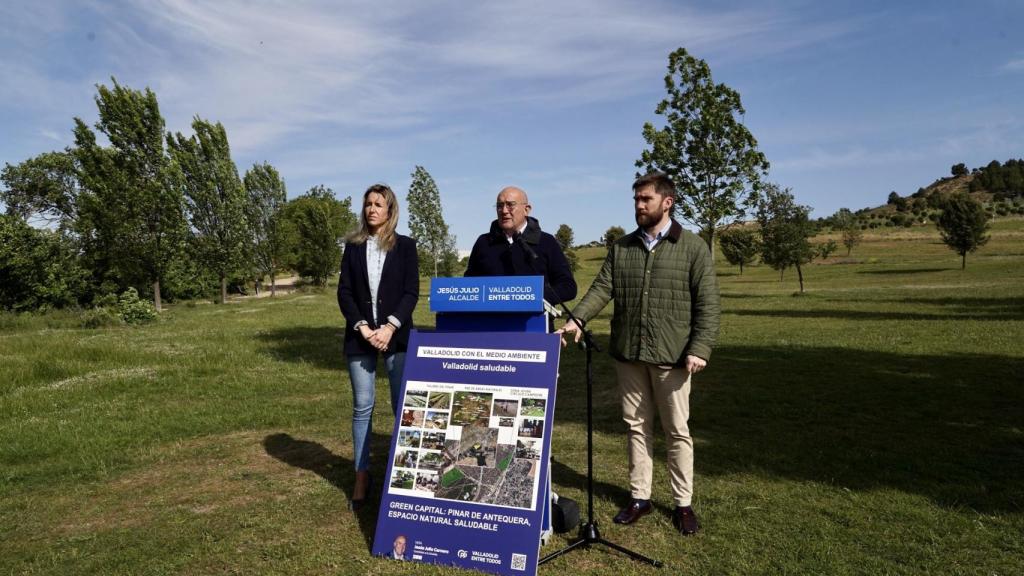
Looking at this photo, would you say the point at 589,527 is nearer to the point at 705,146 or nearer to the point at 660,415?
the point at 660,415

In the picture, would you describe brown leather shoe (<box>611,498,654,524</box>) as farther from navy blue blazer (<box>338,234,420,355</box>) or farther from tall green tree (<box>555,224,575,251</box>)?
tall green tree (<box>555,224,575,251</box>)

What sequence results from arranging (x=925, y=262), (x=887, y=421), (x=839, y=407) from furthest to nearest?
(x=925, y=262), (x=839, y=407), (x=887, y=421)

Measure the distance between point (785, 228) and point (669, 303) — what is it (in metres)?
33.9

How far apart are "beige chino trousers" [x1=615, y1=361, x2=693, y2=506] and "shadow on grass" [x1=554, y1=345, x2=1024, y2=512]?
760 mm

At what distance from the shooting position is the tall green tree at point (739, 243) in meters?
37.0

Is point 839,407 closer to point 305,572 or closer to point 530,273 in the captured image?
point 530,273

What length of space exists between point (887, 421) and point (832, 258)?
71.2 m

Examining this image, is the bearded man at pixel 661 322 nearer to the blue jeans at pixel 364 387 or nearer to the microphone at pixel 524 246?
the microphone at pixel 524 246

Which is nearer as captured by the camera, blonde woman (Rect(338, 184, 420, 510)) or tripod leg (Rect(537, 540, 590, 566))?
tripod leg (Rect(537, 540, 590, 566))

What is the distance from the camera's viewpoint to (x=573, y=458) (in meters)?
6.55

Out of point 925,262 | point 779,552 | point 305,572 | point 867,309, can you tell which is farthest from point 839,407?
point 925,262

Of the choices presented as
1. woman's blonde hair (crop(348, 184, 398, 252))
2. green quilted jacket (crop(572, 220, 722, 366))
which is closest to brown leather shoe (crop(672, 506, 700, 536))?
green quilted jacket (crop(572, 220, 722, 366))

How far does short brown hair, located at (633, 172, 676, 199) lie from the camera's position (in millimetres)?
4465

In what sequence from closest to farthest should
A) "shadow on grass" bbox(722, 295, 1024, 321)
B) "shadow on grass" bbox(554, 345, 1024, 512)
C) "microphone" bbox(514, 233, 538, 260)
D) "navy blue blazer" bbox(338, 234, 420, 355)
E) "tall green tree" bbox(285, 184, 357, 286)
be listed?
"microphone" bbox(514, 233, 538, 260), "navy blue blazer" bbox(338, 234, 420, 355), "shadow on grass" bbox(554, 345, 1024, 512), "shadow on grass" bbox(722, 295, 1024, 321), "tall green tree" bbox(285, 184, 357, 286)
